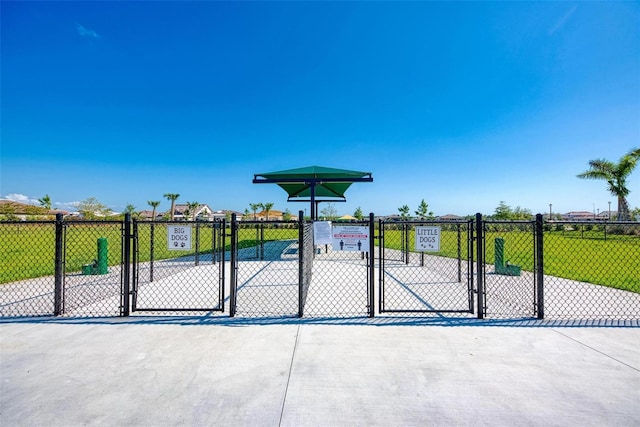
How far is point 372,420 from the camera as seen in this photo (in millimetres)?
2203

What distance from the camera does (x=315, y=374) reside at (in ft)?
9.17

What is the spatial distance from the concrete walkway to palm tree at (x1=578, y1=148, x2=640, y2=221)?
31.3 metres

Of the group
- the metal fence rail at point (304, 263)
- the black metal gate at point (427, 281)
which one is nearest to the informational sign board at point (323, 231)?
the metal fence rail at point (304, 263)

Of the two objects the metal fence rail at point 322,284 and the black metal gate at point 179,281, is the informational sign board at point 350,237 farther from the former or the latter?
the black metal gate at point 179,281

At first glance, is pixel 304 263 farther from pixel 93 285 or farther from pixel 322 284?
pixel 93 285

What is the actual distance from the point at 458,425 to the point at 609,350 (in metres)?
2.54

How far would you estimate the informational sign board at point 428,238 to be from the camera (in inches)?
178

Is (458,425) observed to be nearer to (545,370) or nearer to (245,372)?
(545,370)

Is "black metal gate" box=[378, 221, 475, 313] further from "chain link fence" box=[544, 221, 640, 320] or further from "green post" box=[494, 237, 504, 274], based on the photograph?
"chain link fence" box=[544, 221, 640, 320]

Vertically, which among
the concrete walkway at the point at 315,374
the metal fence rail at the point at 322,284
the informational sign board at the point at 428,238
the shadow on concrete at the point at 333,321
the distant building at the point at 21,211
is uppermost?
the distant building at the point at 21,211

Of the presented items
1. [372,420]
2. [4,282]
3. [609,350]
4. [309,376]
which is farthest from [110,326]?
[609,350]

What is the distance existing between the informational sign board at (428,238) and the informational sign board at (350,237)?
0.86 metres

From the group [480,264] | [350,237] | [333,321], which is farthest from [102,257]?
[480,264]

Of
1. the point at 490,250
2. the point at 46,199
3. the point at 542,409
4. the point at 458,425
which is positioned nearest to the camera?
the point at 458,425
